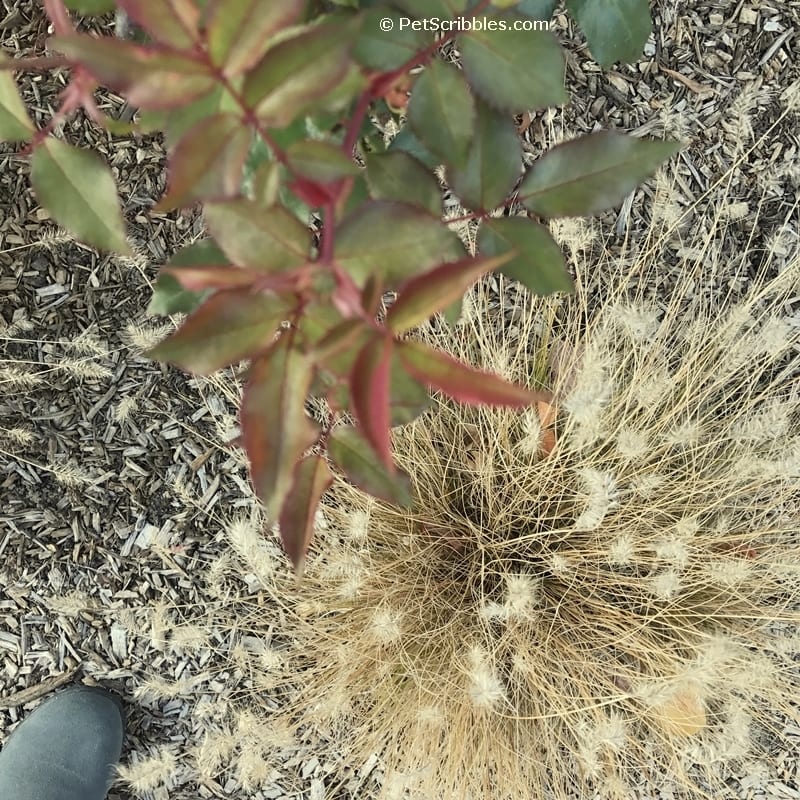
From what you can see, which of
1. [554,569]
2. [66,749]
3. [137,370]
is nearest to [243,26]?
[554,569]

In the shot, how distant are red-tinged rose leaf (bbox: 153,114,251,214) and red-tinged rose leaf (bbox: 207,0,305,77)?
30 mm

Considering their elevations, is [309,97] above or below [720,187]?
above

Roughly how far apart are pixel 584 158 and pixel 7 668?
125 centimetres

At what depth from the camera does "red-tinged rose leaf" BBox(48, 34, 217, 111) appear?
40 centimetres

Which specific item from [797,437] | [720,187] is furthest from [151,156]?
[797,437]

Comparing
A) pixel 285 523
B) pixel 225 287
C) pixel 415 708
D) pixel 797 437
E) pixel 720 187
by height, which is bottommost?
pixel 415 708

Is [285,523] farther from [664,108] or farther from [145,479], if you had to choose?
[664,108]

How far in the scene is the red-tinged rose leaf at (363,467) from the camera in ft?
1.86

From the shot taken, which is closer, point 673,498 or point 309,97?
point 309,97

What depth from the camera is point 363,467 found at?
0.59m

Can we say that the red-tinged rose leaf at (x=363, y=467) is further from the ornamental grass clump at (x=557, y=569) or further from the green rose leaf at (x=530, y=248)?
the ornamental grass clump at (x=557, y=569)

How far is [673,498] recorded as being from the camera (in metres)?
1.21

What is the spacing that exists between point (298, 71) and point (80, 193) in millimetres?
219

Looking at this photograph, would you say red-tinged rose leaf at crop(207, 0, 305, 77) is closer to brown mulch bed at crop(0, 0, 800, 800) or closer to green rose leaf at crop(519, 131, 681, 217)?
green rose leaf at crop(519, 131, 681, 217)
